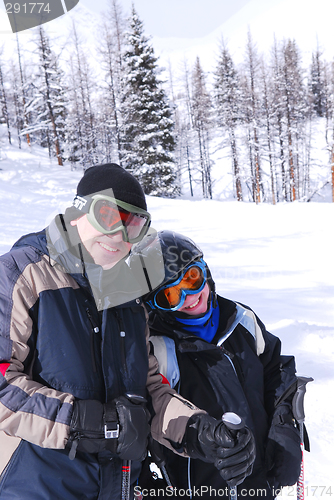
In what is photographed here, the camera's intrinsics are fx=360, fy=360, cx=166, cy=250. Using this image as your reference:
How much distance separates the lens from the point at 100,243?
1709 mm

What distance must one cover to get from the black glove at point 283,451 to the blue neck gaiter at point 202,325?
580 mm

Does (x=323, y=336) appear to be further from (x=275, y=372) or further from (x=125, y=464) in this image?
(x=125, y=464)

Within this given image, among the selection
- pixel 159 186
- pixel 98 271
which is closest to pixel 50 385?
pixel 98 271

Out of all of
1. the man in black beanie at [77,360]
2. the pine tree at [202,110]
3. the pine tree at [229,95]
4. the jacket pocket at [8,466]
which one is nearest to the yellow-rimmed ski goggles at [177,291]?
the man in black beanie at [77,360]

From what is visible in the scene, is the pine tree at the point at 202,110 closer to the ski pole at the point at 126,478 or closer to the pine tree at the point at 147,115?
the pine tree at the point at 147,115

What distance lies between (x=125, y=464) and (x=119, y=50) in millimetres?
26847

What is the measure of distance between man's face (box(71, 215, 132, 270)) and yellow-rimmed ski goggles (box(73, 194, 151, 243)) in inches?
1.0

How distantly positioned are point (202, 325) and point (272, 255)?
751 cm

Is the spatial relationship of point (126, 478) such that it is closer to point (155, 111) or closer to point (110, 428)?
point (110, 428)

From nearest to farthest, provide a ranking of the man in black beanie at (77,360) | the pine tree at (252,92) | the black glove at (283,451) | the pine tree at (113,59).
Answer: the man in black beanie at (77,360) < the black glove at (283,451) < the pine tree at (113,59) < the pine tree at (252,92)

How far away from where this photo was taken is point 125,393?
5.25 ft

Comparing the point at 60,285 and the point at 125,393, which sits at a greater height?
the point at 60,285

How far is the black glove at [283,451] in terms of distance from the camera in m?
1.93

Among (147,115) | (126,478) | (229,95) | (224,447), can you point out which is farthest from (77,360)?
(229,95)
